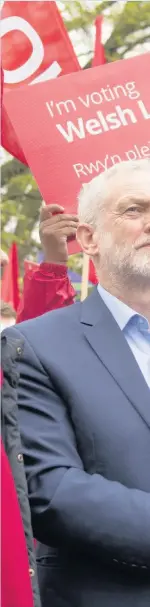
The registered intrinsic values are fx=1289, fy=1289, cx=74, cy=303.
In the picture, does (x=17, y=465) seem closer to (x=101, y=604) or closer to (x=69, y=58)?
(x=101, y=604)

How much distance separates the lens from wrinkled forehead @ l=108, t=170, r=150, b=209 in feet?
10.5

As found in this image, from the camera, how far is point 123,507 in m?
2.63

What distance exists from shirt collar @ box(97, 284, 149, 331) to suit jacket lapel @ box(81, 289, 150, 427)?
16mm

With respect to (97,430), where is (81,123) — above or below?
above

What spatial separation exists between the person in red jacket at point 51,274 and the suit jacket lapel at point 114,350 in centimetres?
74

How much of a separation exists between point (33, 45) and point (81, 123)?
1.23 metres

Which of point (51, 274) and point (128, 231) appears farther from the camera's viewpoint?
point (51, 274)

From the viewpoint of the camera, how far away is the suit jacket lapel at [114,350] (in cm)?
284

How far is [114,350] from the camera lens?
2.97 metres

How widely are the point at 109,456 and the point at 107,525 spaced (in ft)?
0.64

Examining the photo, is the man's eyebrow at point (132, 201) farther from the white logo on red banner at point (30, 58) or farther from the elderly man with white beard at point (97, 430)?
the white logo on red banner at point (30, 58)

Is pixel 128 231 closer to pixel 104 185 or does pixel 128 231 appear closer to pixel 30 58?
pixel 104 185

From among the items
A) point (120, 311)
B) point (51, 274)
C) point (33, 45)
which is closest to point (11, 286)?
point (33, 45)

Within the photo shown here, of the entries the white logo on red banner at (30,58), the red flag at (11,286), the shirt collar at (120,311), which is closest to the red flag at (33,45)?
the white logo on red banner at (30,58)
